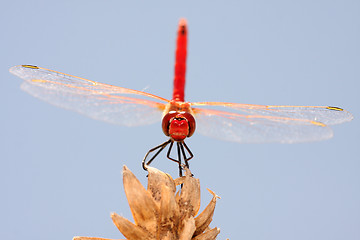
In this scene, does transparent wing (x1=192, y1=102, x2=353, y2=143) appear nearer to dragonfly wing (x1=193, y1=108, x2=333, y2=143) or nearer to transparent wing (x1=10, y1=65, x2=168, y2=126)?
dragonfly wing (x1=193, y1=108, x2=333, y2=143)

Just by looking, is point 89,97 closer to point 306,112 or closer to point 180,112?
point 180,112

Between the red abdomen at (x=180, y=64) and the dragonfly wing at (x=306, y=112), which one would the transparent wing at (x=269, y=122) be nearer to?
the dragonfly wing at (x=306, y=112)

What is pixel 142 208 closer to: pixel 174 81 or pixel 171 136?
pixel 171 136

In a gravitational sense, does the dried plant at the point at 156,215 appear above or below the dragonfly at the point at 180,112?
below

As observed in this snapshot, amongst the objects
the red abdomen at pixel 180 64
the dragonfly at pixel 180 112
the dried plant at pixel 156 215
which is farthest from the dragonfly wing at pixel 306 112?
the dried plant at pixel 156 215

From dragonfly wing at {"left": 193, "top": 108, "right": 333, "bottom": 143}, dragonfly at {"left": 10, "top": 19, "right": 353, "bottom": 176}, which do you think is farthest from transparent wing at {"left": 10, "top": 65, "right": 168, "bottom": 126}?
dragonfly wing at {"left": 193, "top": 108, "right": 333, "bottom": 143}
